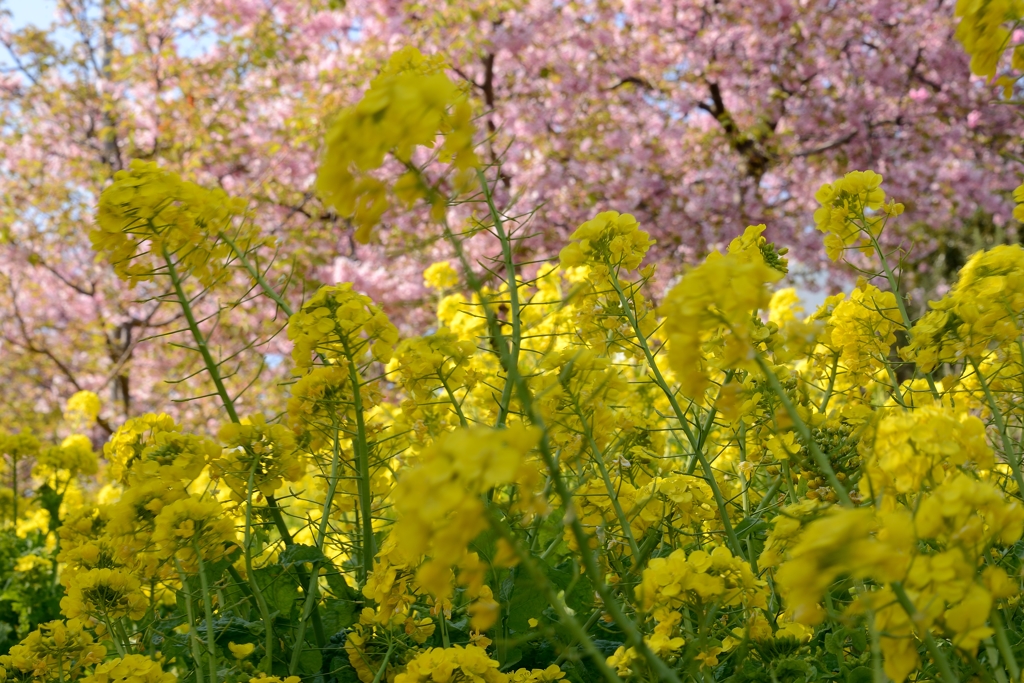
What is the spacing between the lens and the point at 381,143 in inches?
35.3

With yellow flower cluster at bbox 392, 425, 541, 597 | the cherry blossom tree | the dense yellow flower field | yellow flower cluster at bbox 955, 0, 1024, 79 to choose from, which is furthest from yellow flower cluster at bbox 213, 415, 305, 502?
the cherry blossom tree

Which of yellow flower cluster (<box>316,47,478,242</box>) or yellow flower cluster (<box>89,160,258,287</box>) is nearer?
yellow flower cluster (<box>316,47,478,242</box>)

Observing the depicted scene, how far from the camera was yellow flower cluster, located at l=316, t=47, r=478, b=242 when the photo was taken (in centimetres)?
90

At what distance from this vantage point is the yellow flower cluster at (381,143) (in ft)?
2.94

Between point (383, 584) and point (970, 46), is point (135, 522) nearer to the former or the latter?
point (383, 584)

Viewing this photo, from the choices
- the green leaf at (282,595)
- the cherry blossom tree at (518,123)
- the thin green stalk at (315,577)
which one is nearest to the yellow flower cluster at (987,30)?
the thin green stalk at (315,577)

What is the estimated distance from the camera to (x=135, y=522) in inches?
68.1

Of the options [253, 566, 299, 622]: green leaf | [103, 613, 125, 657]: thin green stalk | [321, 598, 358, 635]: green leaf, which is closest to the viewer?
[103, 613, 125, 657]: thin green stalk

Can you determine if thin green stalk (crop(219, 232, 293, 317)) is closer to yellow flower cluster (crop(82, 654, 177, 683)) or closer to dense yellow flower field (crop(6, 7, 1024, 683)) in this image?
dense yellow flower field (crop(6, 7, 1024, 683))

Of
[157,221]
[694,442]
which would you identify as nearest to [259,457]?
[157,221]

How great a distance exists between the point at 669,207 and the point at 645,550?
7.66m

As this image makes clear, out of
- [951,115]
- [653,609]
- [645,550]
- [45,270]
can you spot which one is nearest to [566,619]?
[653,609]

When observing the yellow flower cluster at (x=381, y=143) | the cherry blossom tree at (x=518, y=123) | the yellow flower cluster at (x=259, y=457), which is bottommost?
the yellow flower cluster at (x=381, y=143)

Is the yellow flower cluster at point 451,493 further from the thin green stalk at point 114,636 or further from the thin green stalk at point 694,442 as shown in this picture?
the thin green stalk at point 114,636
